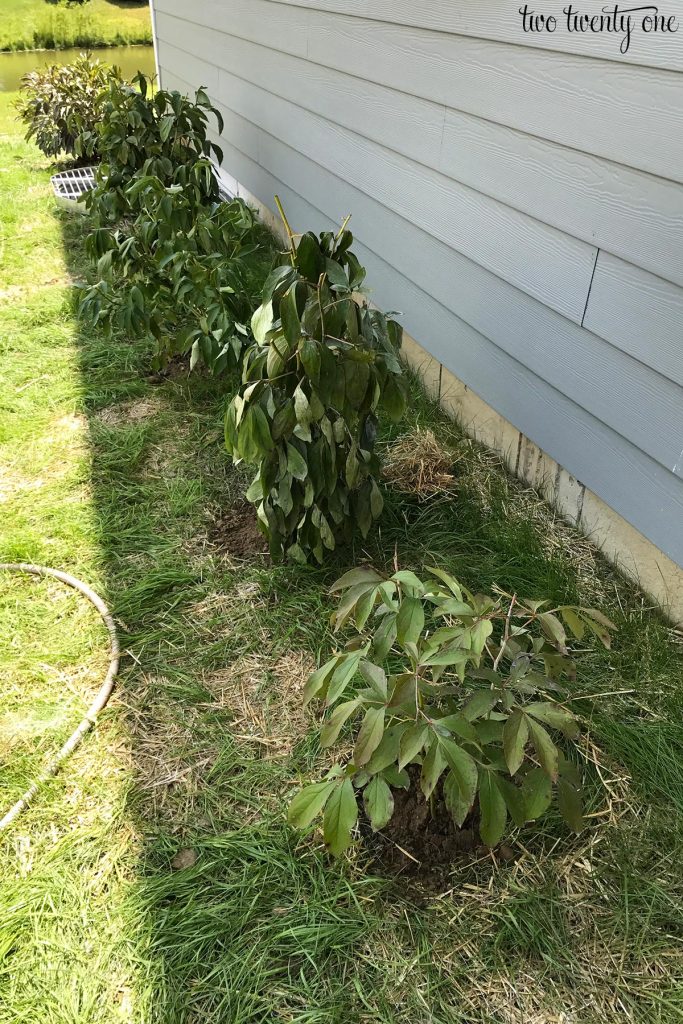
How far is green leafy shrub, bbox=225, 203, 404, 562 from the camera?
5.47ft

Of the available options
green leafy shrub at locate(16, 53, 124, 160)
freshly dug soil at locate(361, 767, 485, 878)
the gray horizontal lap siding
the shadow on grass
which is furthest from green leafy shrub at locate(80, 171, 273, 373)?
green leafy shrub at locate(16, 53, 124, 160)

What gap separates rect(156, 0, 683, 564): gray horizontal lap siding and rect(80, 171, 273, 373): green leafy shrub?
566 millimetres

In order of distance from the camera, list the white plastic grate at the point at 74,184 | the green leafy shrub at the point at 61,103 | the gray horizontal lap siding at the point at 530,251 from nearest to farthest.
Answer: the gray horizontal lap siding at the point at 530,251 < the white plastic grate at the point at 74,184 < the green leafy shrub at the point at 61,103

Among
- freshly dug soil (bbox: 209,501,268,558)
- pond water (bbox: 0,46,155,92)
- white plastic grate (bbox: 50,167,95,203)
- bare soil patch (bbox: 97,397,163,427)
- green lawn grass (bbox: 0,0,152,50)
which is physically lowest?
bare soil patch (bbox: 97,397,163,427)

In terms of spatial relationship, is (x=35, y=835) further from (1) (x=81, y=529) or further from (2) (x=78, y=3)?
(2) (x=78, y=3)

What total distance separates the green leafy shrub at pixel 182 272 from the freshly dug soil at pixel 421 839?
157 cm

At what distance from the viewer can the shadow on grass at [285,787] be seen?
1.27 m

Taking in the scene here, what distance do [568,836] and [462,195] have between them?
1.82 meters

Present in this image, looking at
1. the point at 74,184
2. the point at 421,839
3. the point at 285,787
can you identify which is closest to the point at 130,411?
the point at 285,787

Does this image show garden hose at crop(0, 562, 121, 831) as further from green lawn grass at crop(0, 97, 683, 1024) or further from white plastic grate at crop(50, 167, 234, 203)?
white plastic grate at crop(50, 167, 234, 203)

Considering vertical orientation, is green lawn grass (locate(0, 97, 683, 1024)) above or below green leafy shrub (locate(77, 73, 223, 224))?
below

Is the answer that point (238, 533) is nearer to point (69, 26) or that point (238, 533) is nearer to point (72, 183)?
point (72, 183)

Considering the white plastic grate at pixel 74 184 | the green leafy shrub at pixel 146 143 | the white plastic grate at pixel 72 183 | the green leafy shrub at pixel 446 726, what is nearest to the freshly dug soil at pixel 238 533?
the green leafy shrub at pixel 446 726

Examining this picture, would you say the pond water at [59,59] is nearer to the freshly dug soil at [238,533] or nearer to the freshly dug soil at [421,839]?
the freshly dug soil at [238,533]
